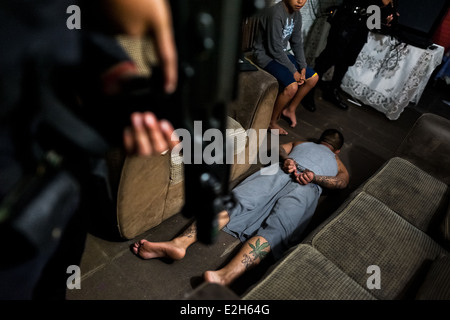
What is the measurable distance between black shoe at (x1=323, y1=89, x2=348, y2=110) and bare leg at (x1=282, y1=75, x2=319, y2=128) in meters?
0.56

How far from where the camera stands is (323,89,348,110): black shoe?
11.0 ft

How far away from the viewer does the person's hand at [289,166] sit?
6.04ft

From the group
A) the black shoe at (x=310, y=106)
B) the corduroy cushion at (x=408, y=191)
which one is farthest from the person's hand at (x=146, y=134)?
the black shoe at (x=310, y=106)

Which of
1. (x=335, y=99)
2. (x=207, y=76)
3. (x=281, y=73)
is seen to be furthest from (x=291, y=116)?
(x=207, y=76)

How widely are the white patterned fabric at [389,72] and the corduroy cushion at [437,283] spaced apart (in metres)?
2.45

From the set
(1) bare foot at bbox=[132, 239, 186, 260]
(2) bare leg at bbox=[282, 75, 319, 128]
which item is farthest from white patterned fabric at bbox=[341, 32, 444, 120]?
(1) bare foot at bbox=[132, 239, 186, 260]

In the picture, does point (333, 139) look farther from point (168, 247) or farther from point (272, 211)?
point (168, 247)

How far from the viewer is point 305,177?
5.94 feet

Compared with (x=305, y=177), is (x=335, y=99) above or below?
above

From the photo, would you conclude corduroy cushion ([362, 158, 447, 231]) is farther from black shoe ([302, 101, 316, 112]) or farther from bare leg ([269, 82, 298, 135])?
black shoe ([302, 101, 316, 112])

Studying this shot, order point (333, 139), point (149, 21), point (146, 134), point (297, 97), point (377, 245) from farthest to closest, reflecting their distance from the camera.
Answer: point (297, 97)
point (333, 139)
point (377, 245)
point (146, 134)
point (149, 21)

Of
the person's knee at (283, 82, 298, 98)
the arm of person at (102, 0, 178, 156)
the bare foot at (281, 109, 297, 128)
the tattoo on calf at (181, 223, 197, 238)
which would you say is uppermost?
the arm of person at (102, 0, 178, 156)

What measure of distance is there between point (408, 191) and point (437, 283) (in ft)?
2.30

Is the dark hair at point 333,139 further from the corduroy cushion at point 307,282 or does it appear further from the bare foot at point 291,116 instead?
the corduroy cushion at point 307,282
